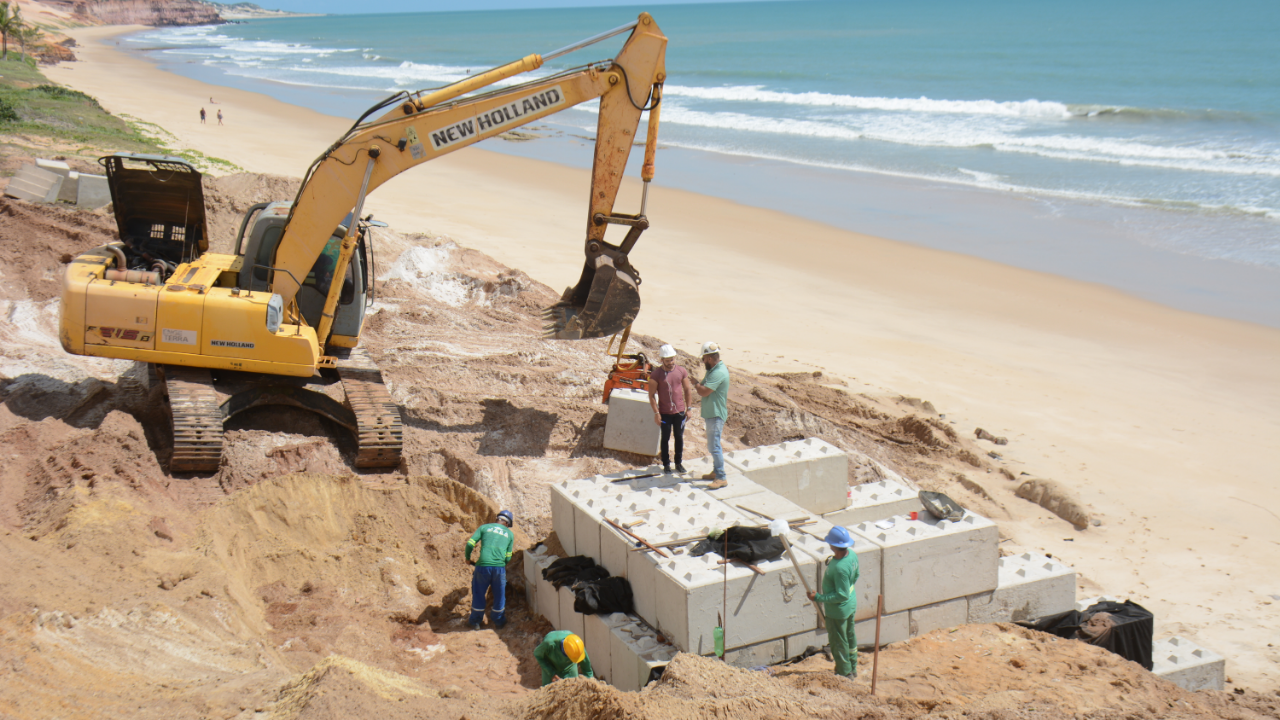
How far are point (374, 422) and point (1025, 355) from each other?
1072 centimetres

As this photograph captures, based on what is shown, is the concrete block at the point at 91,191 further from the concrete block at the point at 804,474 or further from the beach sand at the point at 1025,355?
the concrete block at the point at 804,474

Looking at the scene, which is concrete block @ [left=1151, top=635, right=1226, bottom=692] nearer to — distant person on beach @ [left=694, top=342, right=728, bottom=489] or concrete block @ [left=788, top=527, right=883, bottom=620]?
concrete block @ [left=788, top=527, right=883, bottom=620]

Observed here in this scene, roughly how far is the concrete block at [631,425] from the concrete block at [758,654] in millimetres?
3402

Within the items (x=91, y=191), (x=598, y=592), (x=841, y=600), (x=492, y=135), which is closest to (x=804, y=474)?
(x=841, y=600)

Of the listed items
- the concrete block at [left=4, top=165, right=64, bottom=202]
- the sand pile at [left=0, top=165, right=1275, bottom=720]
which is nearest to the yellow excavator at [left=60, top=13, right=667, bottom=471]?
the sand pile at [left=0, top=165, right=1275, bottom=720]

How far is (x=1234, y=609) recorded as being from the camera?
8.96 m

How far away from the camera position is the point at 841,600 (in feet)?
21.2

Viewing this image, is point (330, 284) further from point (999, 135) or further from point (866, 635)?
point (999, 135)

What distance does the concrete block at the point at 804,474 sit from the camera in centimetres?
891

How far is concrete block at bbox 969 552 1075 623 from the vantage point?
7.75 meters

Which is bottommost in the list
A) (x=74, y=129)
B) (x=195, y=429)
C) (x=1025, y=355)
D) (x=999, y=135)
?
(x=1025, y=355)

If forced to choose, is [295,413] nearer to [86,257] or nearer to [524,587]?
[86,257]

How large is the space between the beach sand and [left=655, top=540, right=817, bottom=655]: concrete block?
3.94 m

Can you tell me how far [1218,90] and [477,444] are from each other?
49152 millimetres
